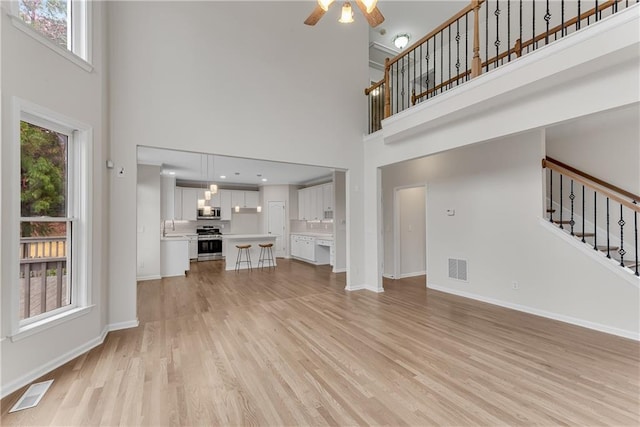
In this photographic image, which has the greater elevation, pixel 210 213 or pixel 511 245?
pixel 210 213

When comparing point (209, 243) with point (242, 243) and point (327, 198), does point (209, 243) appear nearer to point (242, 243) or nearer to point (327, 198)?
point (242, 243)

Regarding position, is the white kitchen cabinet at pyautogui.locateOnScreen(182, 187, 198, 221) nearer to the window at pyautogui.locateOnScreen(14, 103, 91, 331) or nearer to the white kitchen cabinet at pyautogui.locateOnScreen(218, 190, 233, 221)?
the white kitchen cabinet at pyautogui.locateOnScreen(218, 190, 233, 221)

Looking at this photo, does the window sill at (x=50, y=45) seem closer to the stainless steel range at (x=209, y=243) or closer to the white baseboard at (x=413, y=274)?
the white baseboard at (x=413, y=274)

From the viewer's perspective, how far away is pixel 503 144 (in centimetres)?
443

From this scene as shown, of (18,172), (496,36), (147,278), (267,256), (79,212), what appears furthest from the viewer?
(267,256)

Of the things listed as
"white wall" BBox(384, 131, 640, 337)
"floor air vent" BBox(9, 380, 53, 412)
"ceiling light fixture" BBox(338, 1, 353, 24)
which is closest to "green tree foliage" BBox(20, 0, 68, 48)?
"ceiling light fixture" BBox(338, 1, 353, 24)

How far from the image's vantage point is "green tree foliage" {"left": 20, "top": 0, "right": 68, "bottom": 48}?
2463 mm

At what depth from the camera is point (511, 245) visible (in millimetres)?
4258

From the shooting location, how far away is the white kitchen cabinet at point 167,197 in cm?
761

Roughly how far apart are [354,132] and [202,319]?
4.21 meters

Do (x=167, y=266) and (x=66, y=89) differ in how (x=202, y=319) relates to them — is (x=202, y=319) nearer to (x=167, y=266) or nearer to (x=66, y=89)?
(x=66, y=89)

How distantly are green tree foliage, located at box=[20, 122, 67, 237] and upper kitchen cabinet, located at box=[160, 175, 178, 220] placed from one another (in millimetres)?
4955

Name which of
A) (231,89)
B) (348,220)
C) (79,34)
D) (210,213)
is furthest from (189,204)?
(79,34)

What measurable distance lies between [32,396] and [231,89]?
158 inches
